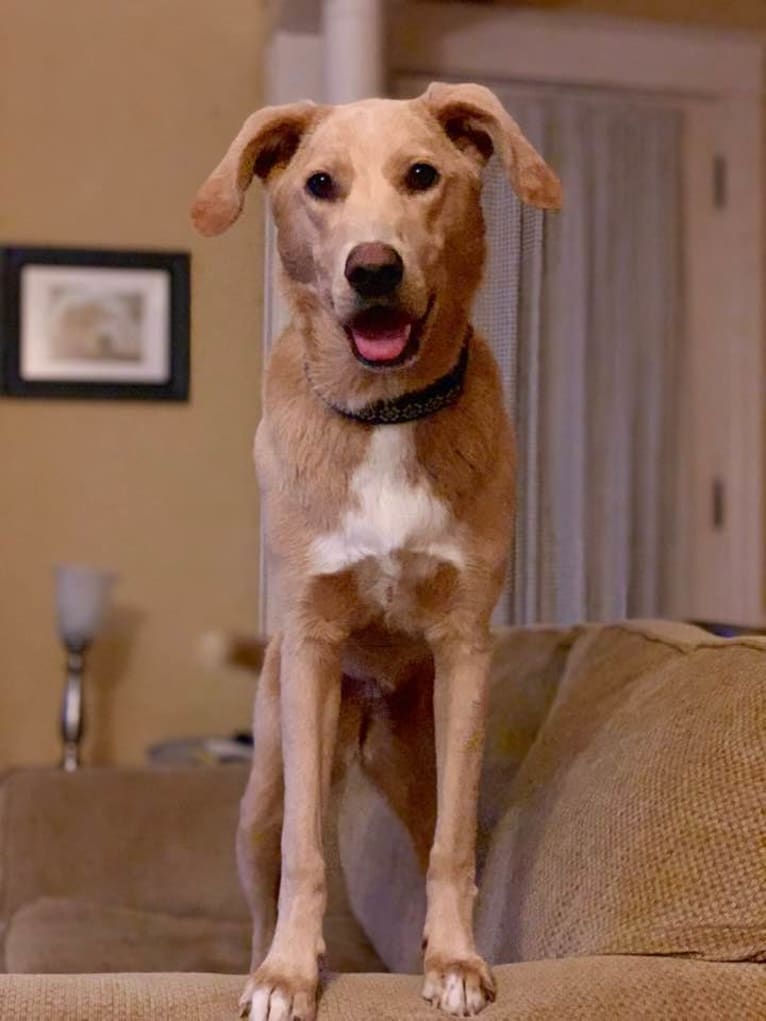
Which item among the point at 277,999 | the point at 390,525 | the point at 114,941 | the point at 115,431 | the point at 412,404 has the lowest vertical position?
the point at 114,941

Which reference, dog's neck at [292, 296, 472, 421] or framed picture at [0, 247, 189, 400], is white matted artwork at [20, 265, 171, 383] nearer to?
framed picture at [0, 247, 189, 400]

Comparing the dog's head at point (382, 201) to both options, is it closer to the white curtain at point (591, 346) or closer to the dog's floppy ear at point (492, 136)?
the dog's floppy ear at point (492, 136)

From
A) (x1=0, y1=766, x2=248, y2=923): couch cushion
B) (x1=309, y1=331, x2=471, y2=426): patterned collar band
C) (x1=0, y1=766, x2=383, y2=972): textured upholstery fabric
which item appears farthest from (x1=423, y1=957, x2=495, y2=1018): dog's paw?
(x1=0, y1=766, x2=248, y2=923): couch cushion

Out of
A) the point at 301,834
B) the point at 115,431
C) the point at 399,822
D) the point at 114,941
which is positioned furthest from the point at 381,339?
the point at 115,431

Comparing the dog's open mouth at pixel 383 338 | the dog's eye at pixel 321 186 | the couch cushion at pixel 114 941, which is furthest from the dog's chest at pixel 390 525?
the couch cushion at pixel 114 941

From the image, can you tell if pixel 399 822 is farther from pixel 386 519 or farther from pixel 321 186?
pixel 321 186

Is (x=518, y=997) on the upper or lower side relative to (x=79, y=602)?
lower

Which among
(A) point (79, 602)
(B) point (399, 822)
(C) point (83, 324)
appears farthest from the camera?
(C) point (83, 324)

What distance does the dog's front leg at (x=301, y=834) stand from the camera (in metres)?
0.98

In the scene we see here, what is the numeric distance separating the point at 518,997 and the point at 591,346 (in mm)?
1924

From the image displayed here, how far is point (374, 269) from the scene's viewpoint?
3.33 feet

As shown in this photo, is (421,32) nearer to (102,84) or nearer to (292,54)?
(292,54)

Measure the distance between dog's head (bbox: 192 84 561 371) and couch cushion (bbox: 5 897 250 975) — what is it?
0.97 metres

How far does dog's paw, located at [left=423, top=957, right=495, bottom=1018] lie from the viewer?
3.14 ft
